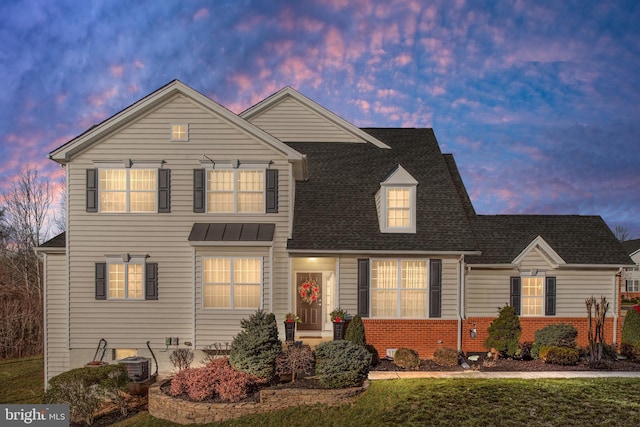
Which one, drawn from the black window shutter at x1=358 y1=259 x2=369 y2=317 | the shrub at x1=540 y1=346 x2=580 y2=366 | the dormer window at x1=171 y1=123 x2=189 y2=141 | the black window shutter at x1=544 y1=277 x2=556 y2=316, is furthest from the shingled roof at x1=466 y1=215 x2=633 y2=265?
the dormer window at x1=171 y1=123 x2=189 y2=141

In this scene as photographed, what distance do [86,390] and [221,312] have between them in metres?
4.62

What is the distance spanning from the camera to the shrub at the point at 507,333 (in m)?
15.3

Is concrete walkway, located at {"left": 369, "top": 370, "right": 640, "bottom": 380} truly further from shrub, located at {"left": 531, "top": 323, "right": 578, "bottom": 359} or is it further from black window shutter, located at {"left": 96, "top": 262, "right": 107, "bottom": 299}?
black window shutter, located at {"left": 96, "top": 262, "right": 107, "bottom": 299}

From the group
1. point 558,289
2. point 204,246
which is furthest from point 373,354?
point 558,289

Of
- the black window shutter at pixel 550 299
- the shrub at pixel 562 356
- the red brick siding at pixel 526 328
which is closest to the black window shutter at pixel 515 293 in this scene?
the red brick siding at pixel 526 328

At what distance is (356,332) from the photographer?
564 inches

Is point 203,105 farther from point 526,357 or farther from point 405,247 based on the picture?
point 526,357

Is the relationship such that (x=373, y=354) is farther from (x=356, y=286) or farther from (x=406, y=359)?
(x=356, y=286)

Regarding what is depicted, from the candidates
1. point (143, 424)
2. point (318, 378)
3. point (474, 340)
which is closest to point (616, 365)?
point (474, 340)

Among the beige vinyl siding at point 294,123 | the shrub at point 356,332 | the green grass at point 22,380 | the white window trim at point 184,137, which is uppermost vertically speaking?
the beige vinyl siding at point 294,123

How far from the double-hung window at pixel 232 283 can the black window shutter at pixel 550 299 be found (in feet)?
35.6

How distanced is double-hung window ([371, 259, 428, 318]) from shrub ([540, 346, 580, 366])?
4.09m

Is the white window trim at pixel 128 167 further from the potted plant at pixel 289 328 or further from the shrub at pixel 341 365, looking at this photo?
the shrub at pixel 341 365

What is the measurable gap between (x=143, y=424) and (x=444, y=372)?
8594 millimetres
